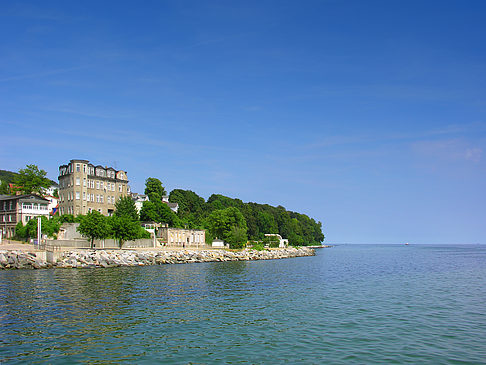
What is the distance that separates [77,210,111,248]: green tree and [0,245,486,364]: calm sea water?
32.9 meters

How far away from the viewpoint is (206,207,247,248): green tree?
107812mm

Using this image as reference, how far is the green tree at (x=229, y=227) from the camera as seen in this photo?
10781 centimetres

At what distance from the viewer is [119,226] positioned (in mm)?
75750

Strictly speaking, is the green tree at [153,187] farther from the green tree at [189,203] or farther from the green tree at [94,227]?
the green tree at [94,227]

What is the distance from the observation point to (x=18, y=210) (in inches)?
3322

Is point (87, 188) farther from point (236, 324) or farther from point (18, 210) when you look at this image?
point (236, 324)

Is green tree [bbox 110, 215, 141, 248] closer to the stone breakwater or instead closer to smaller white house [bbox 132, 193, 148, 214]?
the stone breakwater

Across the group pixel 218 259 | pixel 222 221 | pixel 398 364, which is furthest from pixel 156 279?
pixel 222 221

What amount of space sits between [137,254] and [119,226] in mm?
9410

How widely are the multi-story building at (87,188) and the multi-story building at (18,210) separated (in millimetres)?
9218

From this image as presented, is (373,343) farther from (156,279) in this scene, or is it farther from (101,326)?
(156,279)

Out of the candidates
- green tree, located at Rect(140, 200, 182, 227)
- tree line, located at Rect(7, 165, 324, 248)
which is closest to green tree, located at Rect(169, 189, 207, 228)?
tree line, located at Rect(7, 165, 324, 248)

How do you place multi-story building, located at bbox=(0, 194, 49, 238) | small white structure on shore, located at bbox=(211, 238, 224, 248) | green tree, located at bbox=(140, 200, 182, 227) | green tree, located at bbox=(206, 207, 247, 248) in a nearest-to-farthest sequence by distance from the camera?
multi-story building, located at bbox=(0, 194, 49, 238), green tree, located at bbox=(206, 207, 247, 248), small white structure on shore, located at bbox=(211, 238, 224, 248), green tree, located at bbox=(140, 200, 182, 227)

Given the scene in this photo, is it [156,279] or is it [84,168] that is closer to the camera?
[156,279]
